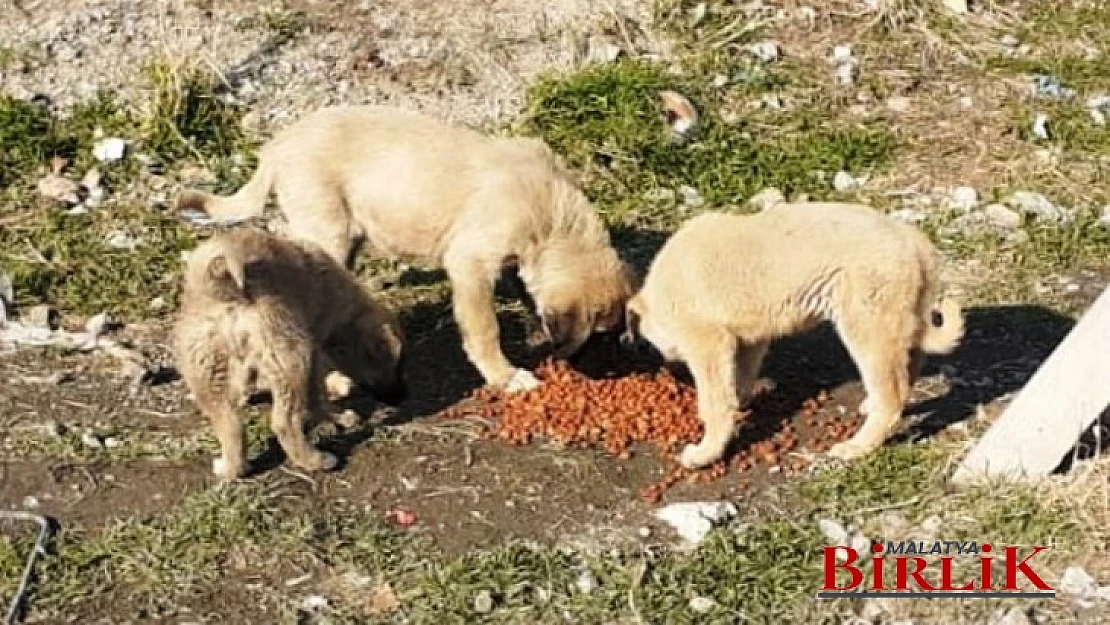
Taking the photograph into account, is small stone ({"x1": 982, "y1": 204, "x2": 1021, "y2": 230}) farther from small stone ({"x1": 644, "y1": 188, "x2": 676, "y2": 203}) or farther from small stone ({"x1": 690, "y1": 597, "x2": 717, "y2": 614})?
small stone ({"x1": 690, "y1": 597, "x2": 717, "y2": 614})

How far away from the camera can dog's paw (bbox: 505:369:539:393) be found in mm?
7480

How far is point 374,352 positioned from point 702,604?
1926mm

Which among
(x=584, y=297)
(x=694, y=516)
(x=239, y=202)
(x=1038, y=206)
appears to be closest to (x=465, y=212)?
(x=584, y=297)

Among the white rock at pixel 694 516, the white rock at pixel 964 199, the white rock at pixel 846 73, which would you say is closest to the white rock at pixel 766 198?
the white rock at pixel 964 199

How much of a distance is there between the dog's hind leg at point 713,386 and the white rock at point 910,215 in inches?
98.3

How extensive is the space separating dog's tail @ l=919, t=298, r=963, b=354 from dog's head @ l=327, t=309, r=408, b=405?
2070 mm

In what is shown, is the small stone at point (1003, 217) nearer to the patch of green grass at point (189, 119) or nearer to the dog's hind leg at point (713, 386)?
the dog's hind leg at point (713, 386)

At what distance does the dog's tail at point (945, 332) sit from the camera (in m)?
6.80

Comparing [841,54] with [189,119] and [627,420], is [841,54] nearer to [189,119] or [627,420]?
[189,119]

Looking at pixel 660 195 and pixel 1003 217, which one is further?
pixel 660 195

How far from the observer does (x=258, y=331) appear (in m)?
6.52

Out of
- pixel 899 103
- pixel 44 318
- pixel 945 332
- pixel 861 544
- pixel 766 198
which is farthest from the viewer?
pixel 899 103

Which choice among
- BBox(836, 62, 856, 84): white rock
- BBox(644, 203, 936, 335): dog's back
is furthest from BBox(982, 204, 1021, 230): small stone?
BBox(644, 203, 936, 335): dog's back

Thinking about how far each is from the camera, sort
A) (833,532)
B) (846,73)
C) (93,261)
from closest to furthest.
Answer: (833,532) → (93,261) → (846,73)
